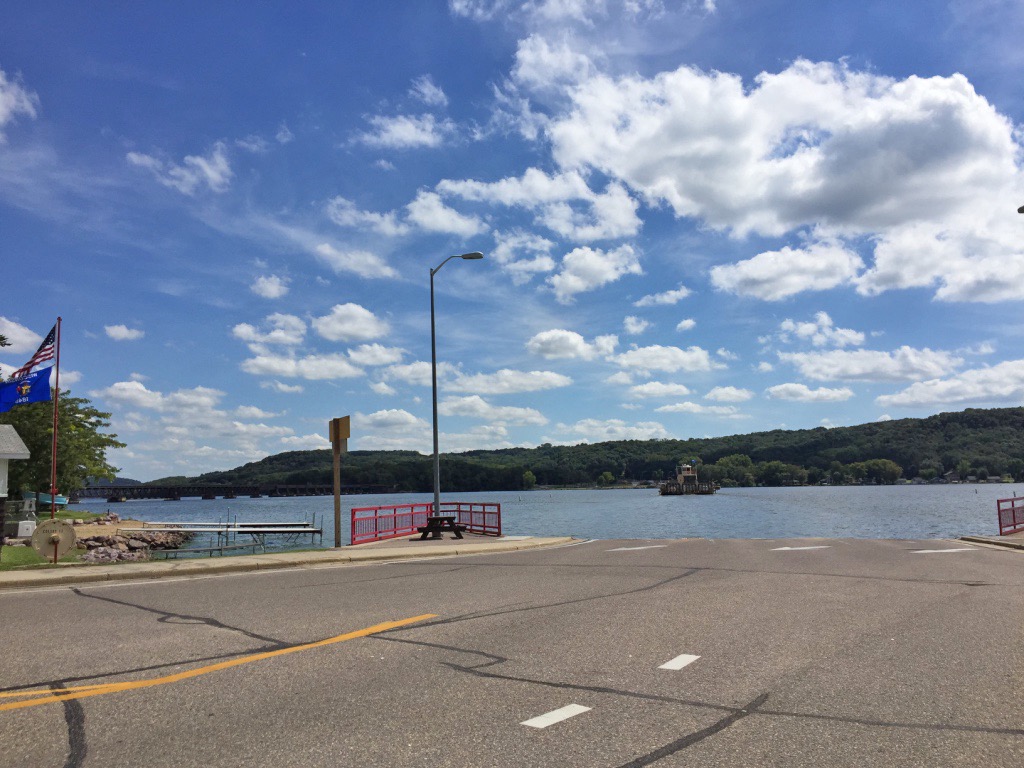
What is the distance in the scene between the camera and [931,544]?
22938 mm

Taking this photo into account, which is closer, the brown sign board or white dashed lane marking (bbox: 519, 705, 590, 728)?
white dashed lane marking (bbox: 519, 705, 590, 728)

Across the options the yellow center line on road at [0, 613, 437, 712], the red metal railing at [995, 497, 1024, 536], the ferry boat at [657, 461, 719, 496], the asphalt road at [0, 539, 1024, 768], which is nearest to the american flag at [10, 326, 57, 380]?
the asphalt road at [0, 539, 1024, 768]

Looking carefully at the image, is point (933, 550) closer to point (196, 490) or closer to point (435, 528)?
point (435, 528)

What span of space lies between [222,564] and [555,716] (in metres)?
11.5

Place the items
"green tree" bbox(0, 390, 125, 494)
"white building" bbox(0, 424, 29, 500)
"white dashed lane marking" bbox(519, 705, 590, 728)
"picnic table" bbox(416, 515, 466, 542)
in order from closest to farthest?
"white dashed lane marking" bbox(519, 705, 590, 728) → "white building" bbox(0, 424, 29, 500) → "picnic table" bbox(416, 515, 466, 542) → "green tree" bbox(0, 390, 125, 494)

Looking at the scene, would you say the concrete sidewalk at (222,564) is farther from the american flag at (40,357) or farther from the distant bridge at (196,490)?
the distant bridge at (196,490)

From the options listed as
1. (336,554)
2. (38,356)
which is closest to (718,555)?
(336,554)

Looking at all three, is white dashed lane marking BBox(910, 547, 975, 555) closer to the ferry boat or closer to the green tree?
the green tree

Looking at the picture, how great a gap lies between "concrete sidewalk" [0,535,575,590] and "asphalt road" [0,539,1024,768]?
1.22 metres

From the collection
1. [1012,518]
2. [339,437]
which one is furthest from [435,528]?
[1012,518]

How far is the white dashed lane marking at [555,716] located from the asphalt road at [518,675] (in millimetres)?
27

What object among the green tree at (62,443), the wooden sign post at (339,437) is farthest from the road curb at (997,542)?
the green tree at (62,443)

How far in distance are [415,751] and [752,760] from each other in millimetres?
2023

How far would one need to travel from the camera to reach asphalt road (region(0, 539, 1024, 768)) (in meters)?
4.57
